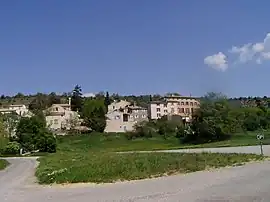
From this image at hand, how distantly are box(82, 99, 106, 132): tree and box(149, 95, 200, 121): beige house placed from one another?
2210 centimetres

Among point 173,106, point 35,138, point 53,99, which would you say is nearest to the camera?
point 35,138

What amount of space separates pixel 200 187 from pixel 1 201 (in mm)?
7799

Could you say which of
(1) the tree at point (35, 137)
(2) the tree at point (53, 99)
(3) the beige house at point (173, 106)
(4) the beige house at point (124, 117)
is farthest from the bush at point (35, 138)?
(2) the tree at point (53, 99)

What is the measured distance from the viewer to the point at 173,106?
154875 millimetres

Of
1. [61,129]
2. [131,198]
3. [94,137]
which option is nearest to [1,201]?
[131,198]

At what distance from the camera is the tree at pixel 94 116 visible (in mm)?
117375

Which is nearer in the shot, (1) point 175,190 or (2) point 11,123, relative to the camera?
(1) point 175,190

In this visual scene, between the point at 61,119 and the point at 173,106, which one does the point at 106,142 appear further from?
the point at 173,106

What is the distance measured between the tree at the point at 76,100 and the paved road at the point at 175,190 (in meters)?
124

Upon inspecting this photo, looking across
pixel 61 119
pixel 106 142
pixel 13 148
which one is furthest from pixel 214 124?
pixel 61 119

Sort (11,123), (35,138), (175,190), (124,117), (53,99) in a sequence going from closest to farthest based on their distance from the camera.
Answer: (175,190) → (35,138) → (11,123) → (124,117) → (53,99)

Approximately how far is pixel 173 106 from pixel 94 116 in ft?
138

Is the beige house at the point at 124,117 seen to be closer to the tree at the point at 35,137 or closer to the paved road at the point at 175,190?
the tree at the point at 35,137

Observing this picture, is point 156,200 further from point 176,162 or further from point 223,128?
point 223,128
